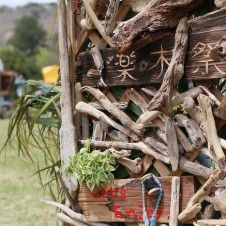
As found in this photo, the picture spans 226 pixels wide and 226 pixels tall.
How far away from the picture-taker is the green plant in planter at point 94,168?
159 inches

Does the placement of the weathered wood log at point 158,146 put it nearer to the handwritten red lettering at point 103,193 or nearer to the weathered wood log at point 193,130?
the weathered wood log at point 193,130

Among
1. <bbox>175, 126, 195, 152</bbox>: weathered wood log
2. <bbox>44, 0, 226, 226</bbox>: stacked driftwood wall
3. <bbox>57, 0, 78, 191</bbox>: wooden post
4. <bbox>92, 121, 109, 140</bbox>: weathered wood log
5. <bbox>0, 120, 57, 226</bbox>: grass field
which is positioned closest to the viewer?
<bbox>44, 0, 226, 226</bbox>: stacked driftwood wall

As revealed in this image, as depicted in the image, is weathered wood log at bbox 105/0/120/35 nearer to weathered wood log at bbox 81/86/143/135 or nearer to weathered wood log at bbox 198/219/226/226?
weathered wood log at bbox 81/86/143/135

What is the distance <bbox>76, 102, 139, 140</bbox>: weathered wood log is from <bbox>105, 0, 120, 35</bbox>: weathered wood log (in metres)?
0.47

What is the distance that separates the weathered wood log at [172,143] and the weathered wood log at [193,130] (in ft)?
0.19

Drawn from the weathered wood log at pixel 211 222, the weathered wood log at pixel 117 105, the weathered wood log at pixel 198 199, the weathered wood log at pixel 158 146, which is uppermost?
the weathered wood log at pixel 117 105

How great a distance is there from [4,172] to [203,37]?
702 centimetres

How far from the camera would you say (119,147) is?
403 cm

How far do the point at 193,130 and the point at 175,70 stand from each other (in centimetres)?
33

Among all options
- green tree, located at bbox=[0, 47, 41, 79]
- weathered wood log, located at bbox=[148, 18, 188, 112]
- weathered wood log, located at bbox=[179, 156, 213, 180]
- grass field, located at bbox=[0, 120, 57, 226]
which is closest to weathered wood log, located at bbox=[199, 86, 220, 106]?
weathered wood log, located at bbox=[148, 18, 188, 112]

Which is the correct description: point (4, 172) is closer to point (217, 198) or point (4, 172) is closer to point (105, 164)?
point (105, 164)

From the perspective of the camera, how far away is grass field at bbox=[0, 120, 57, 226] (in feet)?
21.7

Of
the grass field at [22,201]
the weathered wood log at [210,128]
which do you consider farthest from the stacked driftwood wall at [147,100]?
the grass field at [22,201]

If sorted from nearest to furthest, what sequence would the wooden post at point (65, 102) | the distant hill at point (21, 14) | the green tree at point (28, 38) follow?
the wooden post at point (65, 102) → the green tree at point (28, 38) → the distant hill at point (21, 14)
